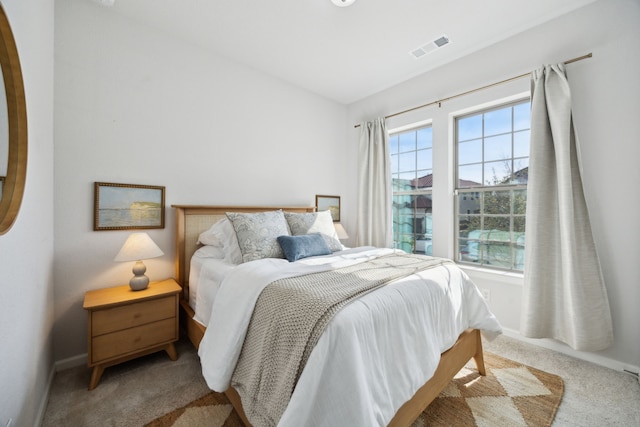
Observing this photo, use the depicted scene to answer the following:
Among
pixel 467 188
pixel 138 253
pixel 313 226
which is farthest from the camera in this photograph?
pixel 467 188

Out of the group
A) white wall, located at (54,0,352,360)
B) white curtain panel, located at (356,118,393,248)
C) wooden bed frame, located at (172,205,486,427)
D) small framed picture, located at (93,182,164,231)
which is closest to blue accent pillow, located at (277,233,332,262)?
wooden bed frame, located at (172,205,486,427)

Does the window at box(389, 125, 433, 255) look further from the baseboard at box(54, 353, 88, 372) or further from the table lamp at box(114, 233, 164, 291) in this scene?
the baseboard at box(54, 353, 88, 372)

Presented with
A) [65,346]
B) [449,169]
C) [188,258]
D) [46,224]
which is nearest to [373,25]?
[449,169]

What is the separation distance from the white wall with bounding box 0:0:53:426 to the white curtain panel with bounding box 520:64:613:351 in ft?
10.5

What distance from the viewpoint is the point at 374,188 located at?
3479 mm

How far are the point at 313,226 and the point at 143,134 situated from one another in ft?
5.64

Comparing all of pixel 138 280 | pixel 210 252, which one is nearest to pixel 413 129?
pixel 210 252

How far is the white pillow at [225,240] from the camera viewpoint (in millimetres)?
2053

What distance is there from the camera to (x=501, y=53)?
98.2 inches

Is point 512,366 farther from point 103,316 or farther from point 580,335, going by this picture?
point 103,316

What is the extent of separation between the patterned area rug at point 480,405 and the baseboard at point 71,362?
107 centimetres

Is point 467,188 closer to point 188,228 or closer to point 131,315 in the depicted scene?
point 188,228

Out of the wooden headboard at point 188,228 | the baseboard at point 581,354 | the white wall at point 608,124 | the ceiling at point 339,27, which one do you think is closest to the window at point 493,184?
the white wall at point 608,124

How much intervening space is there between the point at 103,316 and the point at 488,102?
3.70m
